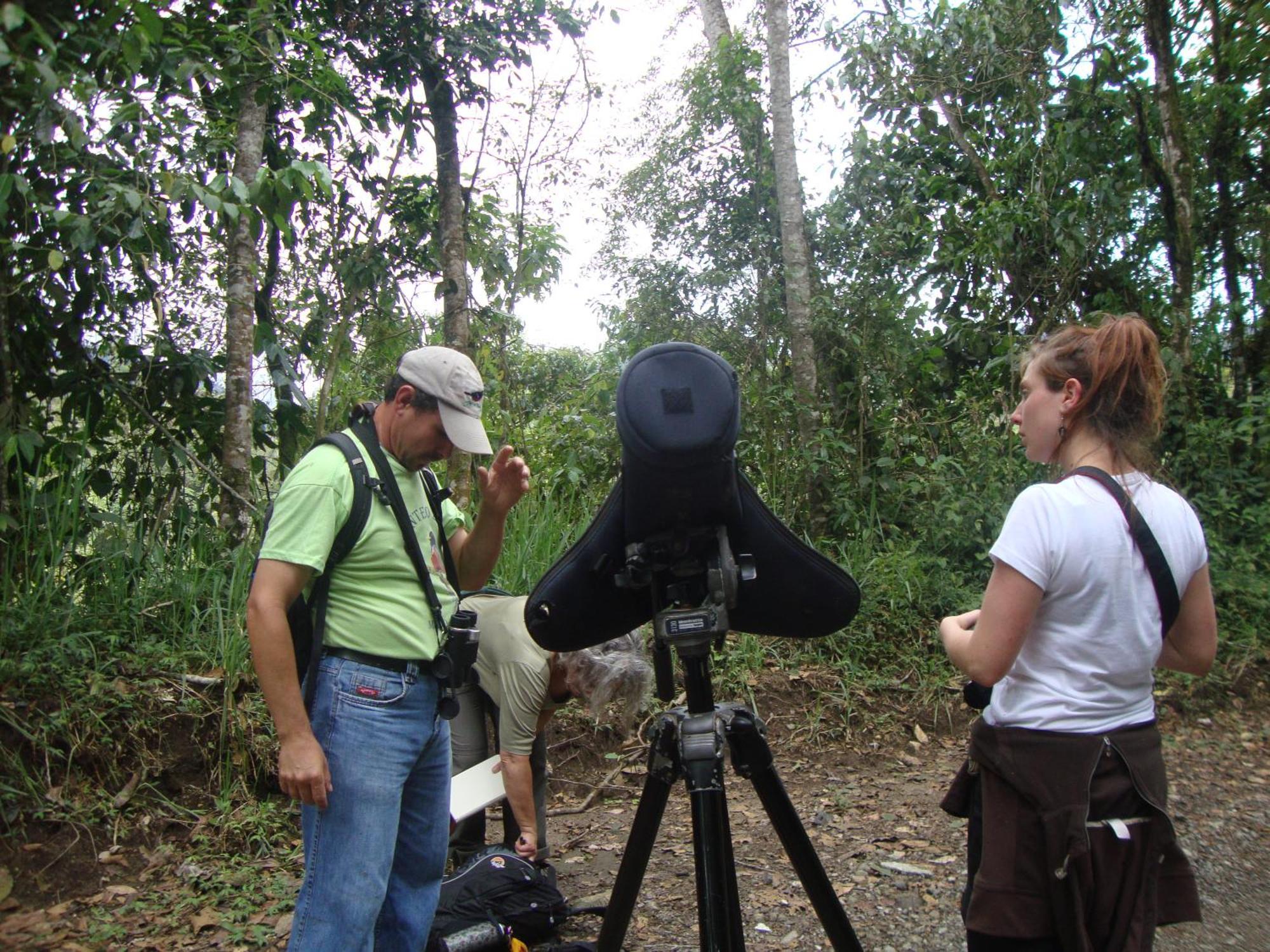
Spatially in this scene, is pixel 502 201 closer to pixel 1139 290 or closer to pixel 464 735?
pixel 464 735

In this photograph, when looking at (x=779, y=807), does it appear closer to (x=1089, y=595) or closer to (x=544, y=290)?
(x=1089, y=595)

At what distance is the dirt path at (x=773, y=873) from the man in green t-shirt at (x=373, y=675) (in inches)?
53.7

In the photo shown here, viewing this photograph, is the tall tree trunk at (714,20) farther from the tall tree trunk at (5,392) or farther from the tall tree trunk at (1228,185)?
the tall tree trunk at (5,392)

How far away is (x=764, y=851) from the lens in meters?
4.15

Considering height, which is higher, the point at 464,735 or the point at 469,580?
the point at 469,580

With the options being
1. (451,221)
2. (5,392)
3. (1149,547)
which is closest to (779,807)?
(1149,547)

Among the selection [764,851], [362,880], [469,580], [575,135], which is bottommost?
[764,851]

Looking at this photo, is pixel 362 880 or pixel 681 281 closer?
pixel 362 880

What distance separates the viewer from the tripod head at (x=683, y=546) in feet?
5.81

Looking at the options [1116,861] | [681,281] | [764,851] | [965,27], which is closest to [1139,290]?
[965,27]

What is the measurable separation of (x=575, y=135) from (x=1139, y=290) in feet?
15.3

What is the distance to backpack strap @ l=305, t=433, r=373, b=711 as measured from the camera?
2217 millimetres

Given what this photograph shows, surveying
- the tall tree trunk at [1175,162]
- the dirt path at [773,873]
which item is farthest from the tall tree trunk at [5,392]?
the tall tree trunk at [1175,162]

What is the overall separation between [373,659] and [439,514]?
1.54 feet
